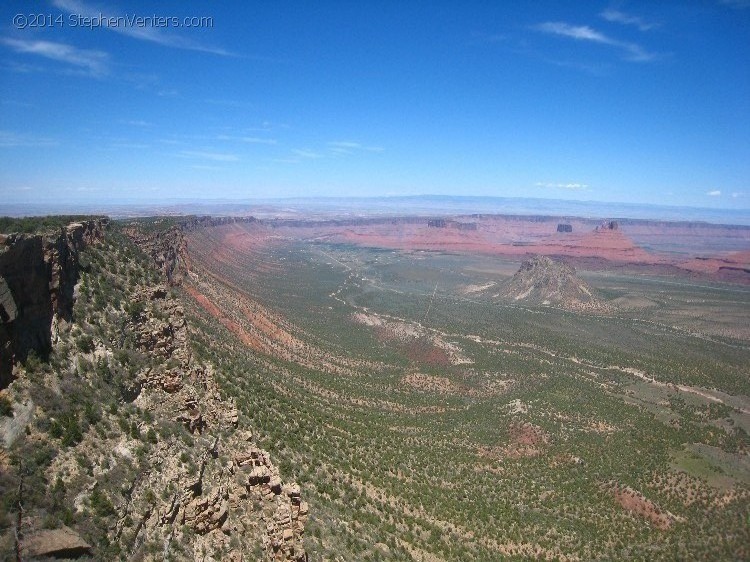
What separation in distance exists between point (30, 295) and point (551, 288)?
112590 millimetres

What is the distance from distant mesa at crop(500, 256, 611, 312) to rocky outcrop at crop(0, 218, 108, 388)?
104228mm

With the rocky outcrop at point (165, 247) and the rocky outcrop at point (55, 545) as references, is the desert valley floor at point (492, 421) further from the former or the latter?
the rocky outcrop at point (55, 545)

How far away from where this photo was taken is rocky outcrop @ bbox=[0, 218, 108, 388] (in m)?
14.2

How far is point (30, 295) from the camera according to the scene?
1590 cm

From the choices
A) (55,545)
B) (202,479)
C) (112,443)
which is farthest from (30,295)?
(55,545)

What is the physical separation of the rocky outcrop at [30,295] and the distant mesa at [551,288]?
104 meters

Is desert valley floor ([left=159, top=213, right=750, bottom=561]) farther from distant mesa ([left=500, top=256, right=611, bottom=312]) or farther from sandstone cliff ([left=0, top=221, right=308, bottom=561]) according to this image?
distant mesa ([left=500, top=256, right=611, bottom=312])

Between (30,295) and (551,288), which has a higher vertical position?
(30,295)

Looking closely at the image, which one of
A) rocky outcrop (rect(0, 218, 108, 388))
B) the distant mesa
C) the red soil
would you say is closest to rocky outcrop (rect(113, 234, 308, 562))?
rocky outcrop (rect(0, 218, 108, 388))

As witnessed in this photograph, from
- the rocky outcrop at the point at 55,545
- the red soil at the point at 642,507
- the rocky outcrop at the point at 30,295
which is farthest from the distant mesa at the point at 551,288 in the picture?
the rocky outcrop at the point at 55,545

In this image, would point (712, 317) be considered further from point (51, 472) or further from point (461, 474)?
point (51, 472)

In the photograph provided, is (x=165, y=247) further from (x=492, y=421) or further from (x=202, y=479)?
(x=202, y=479)

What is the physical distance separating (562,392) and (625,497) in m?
20.7

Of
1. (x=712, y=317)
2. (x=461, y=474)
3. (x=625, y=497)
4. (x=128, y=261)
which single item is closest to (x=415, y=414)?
(x=461, y=474)
